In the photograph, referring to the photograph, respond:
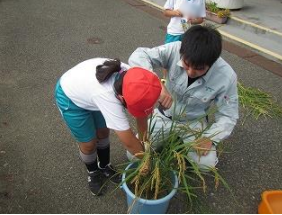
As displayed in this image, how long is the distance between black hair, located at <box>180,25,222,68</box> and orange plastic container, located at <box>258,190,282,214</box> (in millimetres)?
1066

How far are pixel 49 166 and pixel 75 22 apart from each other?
4.28 m

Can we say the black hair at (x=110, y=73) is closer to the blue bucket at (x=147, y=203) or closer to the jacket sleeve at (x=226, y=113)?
the blue bucket at (x=147, y=203)

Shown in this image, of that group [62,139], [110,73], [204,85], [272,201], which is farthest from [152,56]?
[272,201]

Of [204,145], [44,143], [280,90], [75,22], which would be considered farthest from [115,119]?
[75,22]

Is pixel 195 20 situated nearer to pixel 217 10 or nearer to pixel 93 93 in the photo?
pixel 93 93

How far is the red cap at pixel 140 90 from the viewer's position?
1.56 m

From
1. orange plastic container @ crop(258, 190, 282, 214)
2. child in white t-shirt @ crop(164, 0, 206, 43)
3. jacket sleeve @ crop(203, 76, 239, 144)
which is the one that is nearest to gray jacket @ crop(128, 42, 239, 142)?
jacket sleeve @ crop(203, 76, 239, 144)

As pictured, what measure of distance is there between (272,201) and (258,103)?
1.68 meters

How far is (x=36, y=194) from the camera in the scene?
2359 mm

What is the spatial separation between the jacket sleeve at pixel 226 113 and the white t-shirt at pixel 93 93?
0.82 metres

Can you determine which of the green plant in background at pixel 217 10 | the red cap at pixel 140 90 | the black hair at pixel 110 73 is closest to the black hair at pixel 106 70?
the black hair at pixel 110 73

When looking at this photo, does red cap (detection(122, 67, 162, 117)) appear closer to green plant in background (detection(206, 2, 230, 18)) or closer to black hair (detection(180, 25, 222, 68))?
black hair (detection(180, 25, 222, 68))

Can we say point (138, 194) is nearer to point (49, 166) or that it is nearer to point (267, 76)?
point (49, 166)

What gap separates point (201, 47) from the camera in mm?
1869
